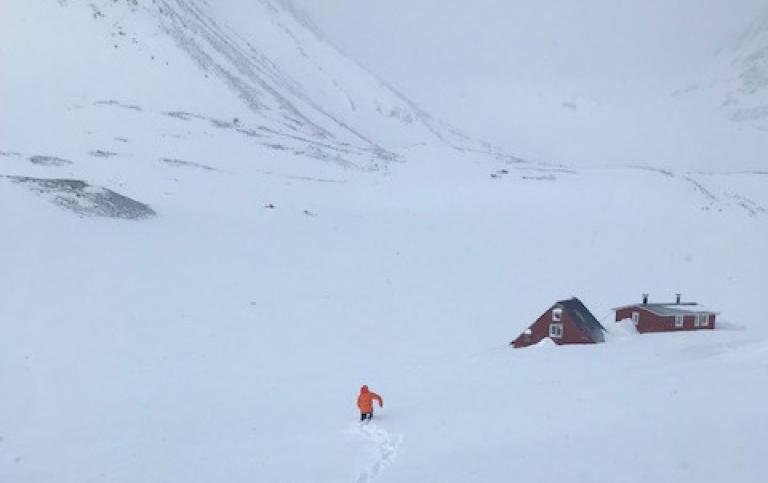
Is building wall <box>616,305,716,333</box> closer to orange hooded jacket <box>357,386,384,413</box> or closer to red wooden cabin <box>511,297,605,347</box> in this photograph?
red wooden cabin <box>511,297,605,347</box>

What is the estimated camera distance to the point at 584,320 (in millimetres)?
28656

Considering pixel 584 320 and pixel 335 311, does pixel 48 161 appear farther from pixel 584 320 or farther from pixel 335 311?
pixel 584 320

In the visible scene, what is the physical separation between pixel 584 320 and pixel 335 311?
11.4 metres

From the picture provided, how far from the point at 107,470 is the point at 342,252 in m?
28.2

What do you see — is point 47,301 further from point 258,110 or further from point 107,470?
point 258,110

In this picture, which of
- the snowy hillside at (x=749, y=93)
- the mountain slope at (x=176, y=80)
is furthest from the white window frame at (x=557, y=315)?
the snowy hillside at (x=749, y=93)

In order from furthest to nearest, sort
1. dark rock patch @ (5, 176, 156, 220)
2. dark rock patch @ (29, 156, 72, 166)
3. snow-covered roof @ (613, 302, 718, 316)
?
dark rock patch @ (29, 156, 72, 166) < dark rock patch @ (5, 176, 156, 220) < snow-covered roof @ (613, 302, 718, 316)

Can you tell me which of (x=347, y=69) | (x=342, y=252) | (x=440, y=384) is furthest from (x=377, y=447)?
(x=347, y=69)

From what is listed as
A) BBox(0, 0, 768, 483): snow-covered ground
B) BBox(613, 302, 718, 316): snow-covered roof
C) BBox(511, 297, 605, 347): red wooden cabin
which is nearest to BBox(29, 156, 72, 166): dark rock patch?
BBox(0, 0, 768, 483): snow-covered ground

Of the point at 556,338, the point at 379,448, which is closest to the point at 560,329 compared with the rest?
the point at 556,338

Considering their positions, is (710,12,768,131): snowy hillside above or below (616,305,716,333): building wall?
above

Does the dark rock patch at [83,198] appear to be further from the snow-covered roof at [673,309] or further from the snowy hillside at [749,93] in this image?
the snowy hillside at [749,93]

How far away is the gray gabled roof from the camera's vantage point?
28.0m

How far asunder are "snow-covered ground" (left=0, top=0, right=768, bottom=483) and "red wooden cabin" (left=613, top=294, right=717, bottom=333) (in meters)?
1.16
